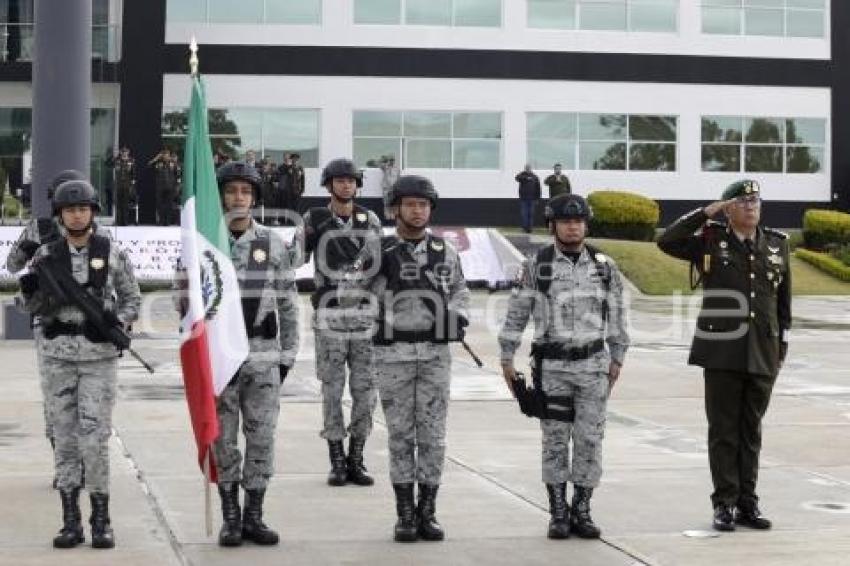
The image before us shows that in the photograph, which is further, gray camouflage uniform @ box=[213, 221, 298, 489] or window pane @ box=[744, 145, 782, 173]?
window pane @ box=[744, 145, 782, 173]

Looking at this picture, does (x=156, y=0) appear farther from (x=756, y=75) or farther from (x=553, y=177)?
(x=756, y=75)

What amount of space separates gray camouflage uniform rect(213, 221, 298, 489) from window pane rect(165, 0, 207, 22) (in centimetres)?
3459

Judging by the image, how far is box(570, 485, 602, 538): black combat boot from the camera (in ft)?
26.2

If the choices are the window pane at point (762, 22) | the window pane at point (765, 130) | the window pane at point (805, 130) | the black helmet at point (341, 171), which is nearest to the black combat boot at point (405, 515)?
the black helmet at point (341, 171)

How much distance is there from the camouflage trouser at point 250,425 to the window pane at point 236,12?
114ft

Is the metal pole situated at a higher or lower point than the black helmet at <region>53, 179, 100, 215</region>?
higher

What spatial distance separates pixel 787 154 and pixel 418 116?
1190 centimetres

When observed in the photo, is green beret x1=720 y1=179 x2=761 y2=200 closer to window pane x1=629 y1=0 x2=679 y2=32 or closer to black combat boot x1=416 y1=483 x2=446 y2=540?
black combat boot x1=416 y1=483 x2=446 y2=540

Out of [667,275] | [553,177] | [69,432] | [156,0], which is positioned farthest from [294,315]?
[156,0]

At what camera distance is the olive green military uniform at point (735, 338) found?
835cm

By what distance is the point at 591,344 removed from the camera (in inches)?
318

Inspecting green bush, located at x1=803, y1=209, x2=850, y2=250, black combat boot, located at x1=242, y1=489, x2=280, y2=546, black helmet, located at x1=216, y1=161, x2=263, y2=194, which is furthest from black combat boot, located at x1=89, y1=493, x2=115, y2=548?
green bush, located at x1=803, y1=209, x2=850, y2=250

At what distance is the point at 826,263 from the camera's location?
36.9m

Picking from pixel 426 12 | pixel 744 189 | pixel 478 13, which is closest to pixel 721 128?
pixel 478 13
